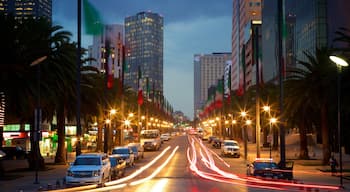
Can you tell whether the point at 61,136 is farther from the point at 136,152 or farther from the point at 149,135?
the point at 149,135

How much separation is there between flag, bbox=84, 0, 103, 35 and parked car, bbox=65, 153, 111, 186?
13479mm

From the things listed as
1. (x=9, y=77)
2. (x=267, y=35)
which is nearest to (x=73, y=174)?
(x=9, y=77)

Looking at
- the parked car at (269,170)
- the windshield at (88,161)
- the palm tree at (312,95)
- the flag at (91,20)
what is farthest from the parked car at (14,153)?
the parked car at (269,170)

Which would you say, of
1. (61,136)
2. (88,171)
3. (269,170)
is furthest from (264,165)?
(61,136)

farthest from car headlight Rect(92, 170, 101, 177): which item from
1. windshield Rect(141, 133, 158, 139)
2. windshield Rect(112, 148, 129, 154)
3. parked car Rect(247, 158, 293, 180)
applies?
windshield Rect(141, 133, 158, 139)

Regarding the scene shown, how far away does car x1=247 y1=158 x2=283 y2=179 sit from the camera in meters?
35.8

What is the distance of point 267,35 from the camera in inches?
→ 5108

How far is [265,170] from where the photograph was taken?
118ft

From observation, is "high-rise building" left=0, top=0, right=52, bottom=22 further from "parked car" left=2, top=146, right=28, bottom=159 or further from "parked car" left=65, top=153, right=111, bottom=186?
"parked car" left=65, top=153, right=111, bottom=186

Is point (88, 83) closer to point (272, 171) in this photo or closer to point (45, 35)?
point (45, 35)

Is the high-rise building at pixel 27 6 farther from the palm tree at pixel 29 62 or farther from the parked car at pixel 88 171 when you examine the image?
the parked car at pixel 88 171

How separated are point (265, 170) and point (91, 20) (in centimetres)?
1766

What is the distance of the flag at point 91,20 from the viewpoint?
1668 inches

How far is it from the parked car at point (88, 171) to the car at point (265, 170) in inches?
416
